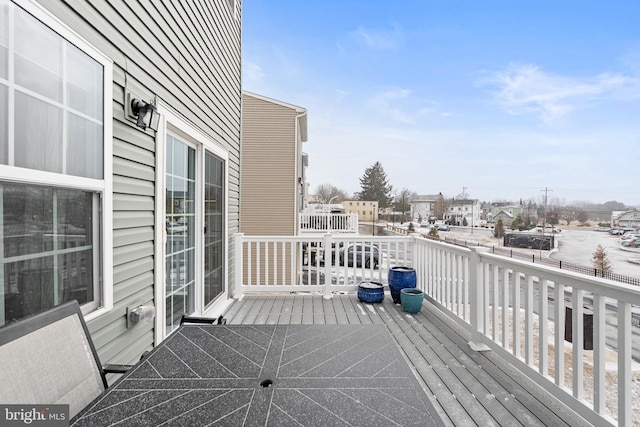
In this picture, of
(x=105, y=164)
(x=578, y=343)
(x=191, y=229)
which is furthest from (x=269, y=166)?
(x=578, y=343)

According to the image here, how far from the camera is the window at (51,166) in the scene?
3.73 ft

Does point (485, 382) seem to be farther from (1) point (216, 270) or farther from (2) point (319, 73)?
(2) point (319, 73)

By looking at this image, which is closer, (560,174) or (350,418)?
(350,418)

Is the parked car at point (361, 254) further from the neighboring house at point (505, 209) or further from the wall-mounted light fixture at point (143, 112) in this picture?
the neighboring house at point (505, 209)

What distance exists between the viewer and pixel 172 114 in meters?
2.49

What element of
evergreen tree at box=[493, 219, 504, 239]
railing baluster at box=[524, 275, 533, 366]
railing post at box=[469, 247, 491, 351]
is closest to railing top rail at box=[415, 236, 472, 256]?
railing post at box=[469, 247, 491, 351]

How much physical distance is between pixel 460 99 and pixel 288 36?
53.8ft

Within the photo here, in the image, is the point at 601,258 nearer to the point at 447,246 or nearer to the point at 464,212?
the point at 464,212

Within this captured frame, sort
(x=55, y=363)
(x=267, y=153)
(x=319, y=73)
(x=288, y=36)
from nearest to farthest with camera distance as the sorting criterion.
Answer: (x=55, y=363) → (x=267, y=153) → (x=288, y=36) → (x=319, y=73)

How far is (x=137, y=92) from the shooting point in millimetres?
1981

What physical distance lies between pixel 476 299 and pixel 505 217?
8.08 meters

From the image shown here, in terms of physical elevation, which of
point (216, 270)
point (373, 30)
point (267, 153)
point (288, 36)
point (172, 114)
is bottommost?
point (216, 270)

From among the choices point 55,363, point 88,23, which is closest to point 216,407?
point 55,363

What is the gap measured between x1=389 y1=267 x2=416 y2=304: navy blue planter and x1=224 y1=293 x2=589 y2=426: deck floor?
17cm
